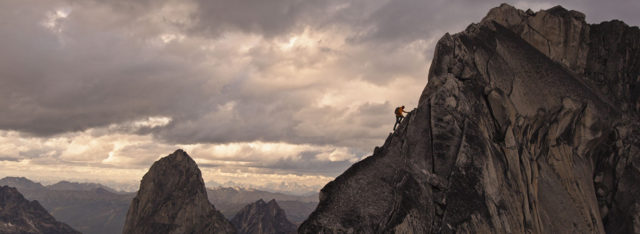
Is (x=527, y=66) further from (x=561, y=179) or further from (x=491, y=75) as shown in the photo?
(x=561, y=179)

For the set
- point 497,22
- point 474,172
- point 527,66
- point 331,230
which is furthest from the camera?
point 497,22

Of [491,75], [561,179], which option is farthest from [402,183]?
[561,179]

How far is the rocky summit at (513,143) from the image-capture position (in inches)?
1478

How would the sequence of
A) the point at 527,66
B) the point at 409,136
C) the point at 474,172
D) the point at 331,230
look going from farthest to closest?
the point at 527,66, the point at 409,136, the point at 474,172, the point at 331,230

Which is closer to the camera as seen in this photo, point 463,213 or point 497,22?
point 463,213

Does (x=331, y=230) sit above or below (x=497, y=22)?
below

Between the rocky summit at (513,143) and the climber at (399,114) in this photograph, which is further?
the climber at (399,114)

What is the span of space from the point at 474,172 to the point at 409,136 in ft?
22.0

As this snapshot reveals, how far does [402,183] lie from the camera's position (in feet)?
124

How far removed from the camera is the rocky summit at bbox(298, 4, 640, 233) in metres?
37.5

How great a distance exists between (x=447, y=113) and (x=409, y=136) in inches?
167

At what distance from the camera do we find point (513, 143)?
46375 millimetres

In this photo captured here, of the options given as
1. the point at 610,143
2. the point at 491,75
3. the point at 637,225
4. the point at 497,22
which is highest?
the point at 497,22

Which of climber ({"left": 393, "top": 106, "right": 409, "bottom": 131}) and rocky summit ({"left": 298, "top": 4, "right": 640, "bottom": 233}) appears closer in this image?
rocky summit ({"left": 298, "top": 4, "right": 640, "bottom": 233})
